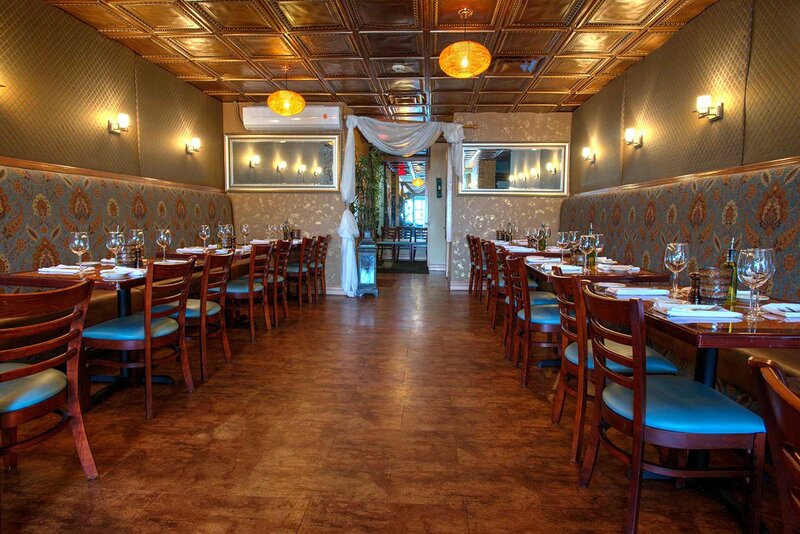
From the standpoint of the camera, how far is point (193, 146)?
22.4ft

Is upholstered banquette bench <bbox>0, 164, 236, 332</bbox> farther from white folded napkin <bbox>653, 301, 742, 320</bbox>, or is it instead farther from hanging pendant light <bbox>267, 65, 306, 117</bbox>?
white folded napkin <bbox>653, 301, 742, 320</bbox>

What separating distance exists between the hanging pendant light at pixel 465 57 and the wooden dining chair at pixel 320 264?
329cm

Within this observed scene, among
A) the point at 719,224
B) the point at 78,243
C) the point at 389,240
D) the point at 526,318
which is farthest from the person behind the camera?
the point at 389,240

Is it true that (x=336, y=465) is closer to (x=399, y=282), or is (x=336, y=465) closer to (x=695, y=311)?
(x=695, y=311)

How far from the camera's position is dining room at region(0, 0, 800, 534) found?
1.88m

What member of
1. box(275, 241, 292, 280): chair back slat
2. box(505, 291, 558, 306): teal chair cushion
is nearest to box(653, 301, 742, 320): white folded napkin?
box(505, 291, 558, 306): teal chair cushion

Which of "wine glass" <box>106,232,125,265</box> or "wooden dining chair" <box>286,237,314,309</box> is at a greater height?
"wine glass" <box>106,232,125,265</box>

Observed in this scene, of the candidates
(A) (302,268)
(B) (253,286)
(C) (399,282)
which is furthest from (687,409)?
(C) (399,282)

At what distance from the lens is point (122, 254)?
12.1 feet

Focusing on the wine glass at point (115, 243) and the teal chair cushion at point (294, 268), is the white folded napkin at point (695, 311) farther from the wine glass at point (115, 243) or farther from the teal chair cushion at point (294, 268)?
the teal chair cushion at point (294, 268)

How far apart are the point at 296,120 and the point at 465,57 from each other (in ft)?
12.7

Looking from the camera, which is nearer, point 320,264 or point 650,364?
point 650,364

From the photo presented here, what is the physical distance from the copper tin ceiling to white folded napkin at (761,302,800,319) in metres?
3.28

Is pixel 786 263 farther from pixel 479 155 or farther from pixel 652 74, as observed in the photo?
pixel 479 155
